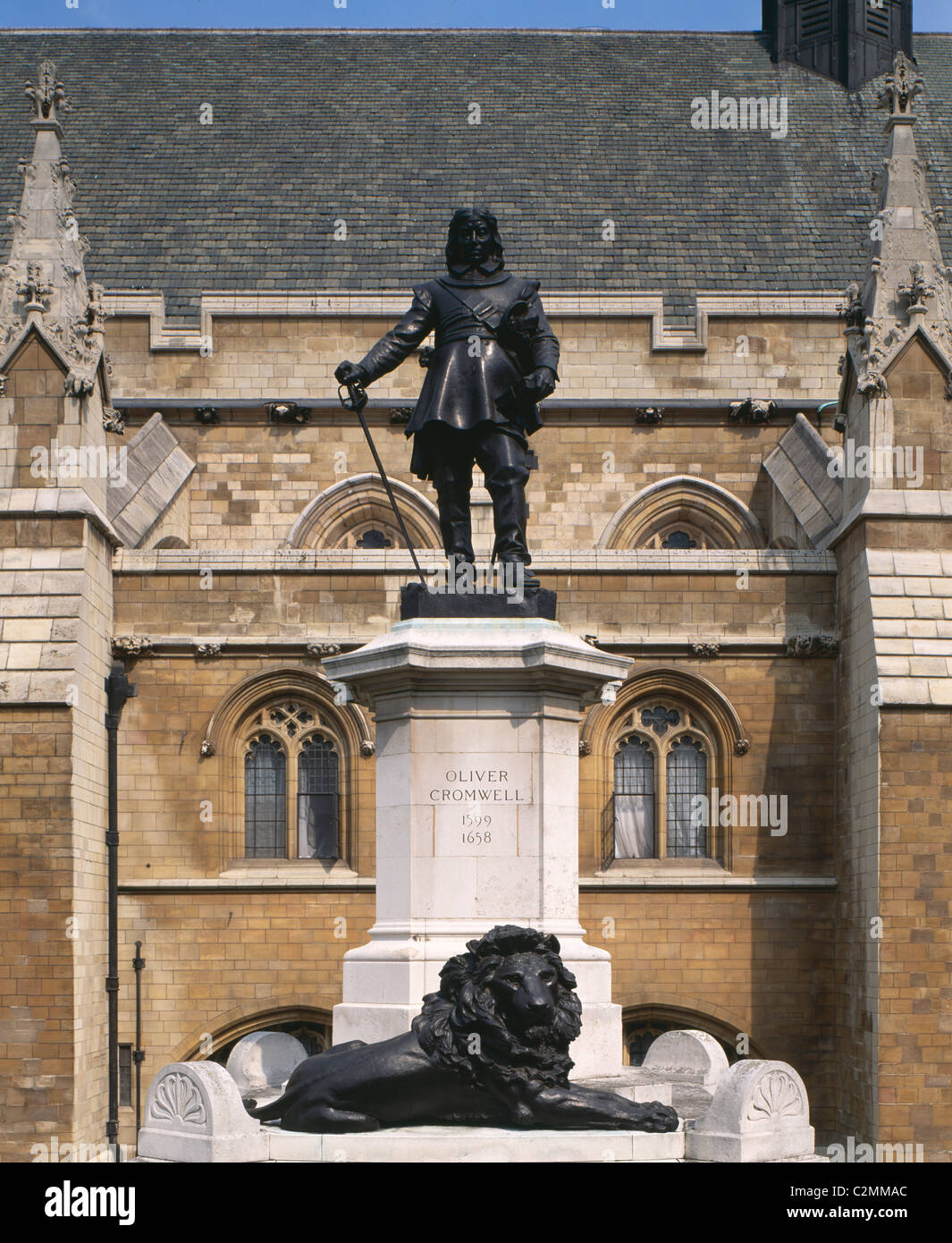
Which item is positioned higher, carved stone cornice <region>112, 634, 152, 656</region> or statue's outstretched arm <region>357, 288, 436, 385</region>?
statue's outstretched arm <region>357, 288, 436, 385</region>

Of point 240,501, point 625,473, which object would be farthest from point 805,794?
point 240,501

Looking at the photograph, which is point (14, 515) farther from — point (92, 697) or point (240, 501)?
point (240, 501)

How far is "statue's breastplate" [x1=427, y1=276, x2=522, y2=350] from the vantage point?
11.5m

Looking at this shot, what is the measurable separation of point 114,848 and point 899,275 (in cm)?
1047

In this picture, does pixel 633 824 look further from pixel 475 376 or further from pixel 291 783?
pixel 475 376

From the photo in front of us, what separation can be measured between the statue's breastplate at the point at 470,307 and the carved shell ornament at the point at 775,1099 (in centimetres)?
471

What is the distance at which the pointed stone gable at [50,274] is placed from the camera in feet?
64.4

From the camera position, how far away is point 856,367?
65.7 ft

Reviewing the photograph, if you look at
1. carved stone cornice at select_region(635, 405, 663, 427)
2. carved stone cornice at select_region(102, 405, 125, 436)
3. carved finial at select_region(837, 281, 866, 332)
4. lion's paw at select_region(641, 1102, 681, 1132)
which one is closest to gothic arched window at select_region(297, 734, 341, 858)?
carved stone cornice at select_region(102, 405, 125, 436)

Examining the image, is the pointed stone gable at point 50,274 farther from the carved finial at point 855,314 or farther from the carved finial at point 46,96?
the carved finial at point 855,314

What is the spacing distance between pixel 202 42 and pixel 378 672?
24.8 metres

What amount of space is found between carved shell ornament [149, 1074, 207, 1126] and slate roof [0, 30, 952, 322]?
56.5 feet

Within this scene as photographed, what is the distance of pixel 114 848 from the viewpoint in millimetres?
19656

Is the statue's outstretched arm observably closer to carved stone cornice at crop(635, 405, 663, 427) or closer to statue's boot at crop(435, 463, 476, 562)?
statue's boot at crop(435, 463, 476, 562)
